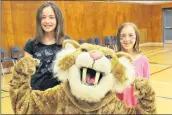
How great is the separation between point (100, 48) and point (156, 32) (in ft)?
20.3

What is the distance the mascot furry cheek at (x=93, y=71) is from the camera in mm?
645

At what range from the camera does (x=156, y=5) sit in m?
6.83

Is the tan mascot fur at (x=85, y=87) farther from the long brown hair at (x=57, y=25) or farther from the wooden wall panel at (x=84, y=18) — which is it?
the wooden wall panel at (x=84, y=18)

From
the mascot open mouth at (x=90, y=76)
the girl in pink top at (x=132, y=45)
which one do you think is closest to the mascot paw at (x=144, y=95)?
the mascot open mouth at (x=90, y=76)

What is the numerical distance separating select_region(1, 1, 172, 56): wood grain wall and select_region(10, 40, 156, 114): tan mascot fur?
2784 mm

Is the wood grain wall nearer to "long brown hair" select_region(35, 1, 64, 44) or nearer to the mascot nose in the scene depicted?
"long brown hair" select_region(35, 1, 64, 44)

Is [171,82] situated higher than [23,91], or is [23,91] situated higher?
[23,91]

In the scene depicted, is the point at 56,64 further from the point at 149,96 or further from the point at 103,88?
the point at 149,96

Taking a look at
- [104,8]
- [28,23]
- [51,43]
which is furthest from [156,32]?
[51,43]

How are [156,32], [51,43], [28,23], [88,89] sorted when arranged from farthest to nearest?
[156,32]
[28,23]
[51,43]
[88,89]

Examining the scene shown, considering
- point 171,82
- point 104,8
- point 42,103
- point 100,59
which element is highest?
point 104,8

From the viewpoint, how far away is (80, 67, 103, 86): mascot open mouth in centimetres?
65

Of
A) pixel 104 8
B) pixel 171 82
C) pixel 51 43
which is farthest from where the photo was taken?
pixel 104 8

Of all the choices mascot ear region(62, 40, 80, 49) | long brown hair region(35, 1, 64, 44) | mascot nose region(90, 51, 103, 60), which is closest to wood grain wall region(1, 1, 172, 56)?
long brown hair region(35, 1, 64, 44)
